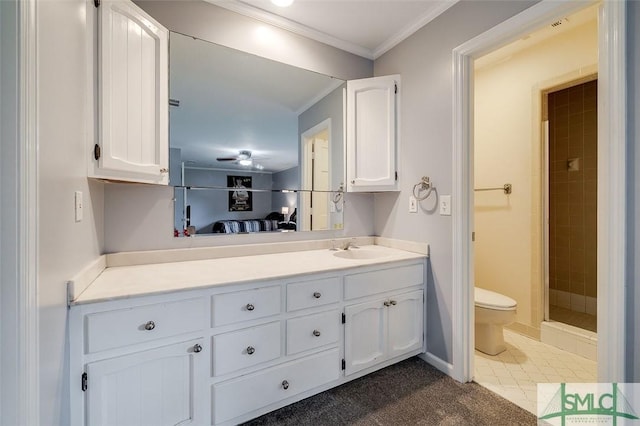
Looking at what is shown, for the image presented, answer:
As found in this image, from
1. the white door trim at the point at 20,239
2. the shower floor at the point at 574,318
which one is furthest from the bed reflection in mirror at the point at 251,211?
the shower floor at the point at 574,318

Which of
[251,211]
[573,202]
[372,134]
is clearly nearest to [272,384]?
[251,211]

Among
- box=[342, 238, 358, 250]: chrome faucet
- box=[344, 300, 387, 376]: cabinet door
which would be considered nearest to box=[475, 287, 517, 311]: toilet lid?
box=[344, 300, 387, 376]: cabinet door

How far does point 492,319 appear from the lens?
202 cm

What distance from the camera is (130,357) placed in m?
1.12

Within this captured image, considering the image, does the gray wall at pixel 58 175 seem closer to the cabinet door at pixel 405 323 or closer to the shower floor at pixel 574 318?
the cabinet door at pixel 405 323

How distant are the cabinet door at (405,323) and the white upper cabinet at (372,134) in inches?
32.7

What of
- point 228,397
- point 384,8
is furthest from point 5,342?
point 384,8

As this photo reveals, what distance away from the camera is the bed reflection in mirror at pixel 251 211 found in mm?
1781

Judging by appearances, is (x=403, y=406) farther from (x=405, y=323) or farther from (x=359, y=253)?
(x=359, y=253)

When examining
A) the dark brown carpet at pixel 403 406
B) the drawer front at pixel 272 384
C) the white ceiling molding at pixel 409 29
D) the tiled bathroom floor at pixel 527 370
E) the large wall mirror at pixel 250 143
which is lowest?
the tiled bathroom floor at pixel 527 370

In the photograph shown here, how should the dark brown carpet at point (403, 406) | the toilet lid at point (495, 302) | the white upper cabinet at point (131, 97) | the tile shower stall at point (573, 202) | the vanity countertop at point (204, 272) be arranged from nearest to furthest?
the vanity countertop at point (204, 272) → the white upper cabinet at point (131, 97) → the dark brown carpet at point (403, 406) → the toilet lid at point (495, 302) → the tile shower stall at point (573, 202)

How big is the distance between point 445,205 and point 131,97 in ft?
6.25

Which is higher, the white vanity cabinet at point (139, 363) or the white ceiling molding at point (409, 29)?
the white ceiling molding at point (409, 29)

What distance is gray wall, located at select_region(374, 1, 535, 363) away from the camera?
1815mm
